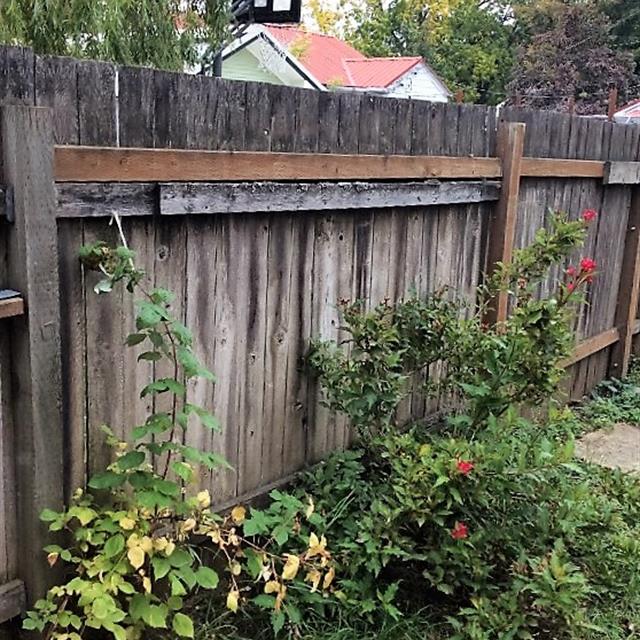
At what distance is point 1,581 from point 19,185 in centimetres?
107

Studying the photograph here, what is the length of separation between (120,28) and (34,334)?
13.9 feet

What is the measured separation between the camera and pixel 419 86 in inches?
1113

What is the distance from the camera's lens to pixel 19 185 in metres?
1.92

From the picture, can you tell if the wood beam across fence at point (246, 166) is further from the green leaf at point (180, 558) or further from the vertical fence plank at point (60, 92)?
the green leaf at point (180, 558)

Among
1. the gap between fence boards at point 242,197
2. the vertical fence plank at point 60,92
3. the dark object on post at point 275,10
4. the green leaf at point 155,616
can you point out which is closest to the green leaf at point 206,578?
the green leaf at point 155,616

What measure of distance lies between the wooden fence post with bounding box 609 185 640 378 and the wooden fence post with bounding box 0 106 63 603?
4.75 m

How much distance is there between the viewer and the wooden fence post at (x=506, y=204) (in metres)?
3.91

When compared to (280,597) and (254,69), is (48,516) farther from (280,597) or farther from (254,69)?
(254,69)

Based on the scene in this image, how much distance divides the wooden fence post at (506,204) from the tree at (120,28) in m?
2.95

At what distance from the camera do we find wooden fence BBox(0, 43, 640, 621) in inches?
79.4

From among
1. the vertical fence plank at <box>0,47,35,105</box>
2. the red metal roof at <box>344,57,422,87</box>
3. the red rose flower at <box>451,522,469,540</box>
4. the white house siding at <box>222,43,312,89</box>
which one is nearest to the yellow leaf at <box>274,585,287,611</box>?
the red rose flower at <box>451,522,469,540</box>

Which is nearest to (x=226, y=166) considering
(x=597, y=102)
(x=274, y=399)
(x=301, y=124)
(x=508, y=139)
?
(x=301, y=124)

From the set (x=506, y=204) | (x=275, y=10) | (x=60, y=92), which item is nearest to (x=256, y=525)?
(x=60, y=92)

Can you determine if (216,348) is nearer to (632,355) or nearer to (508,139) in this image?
(508,139)
